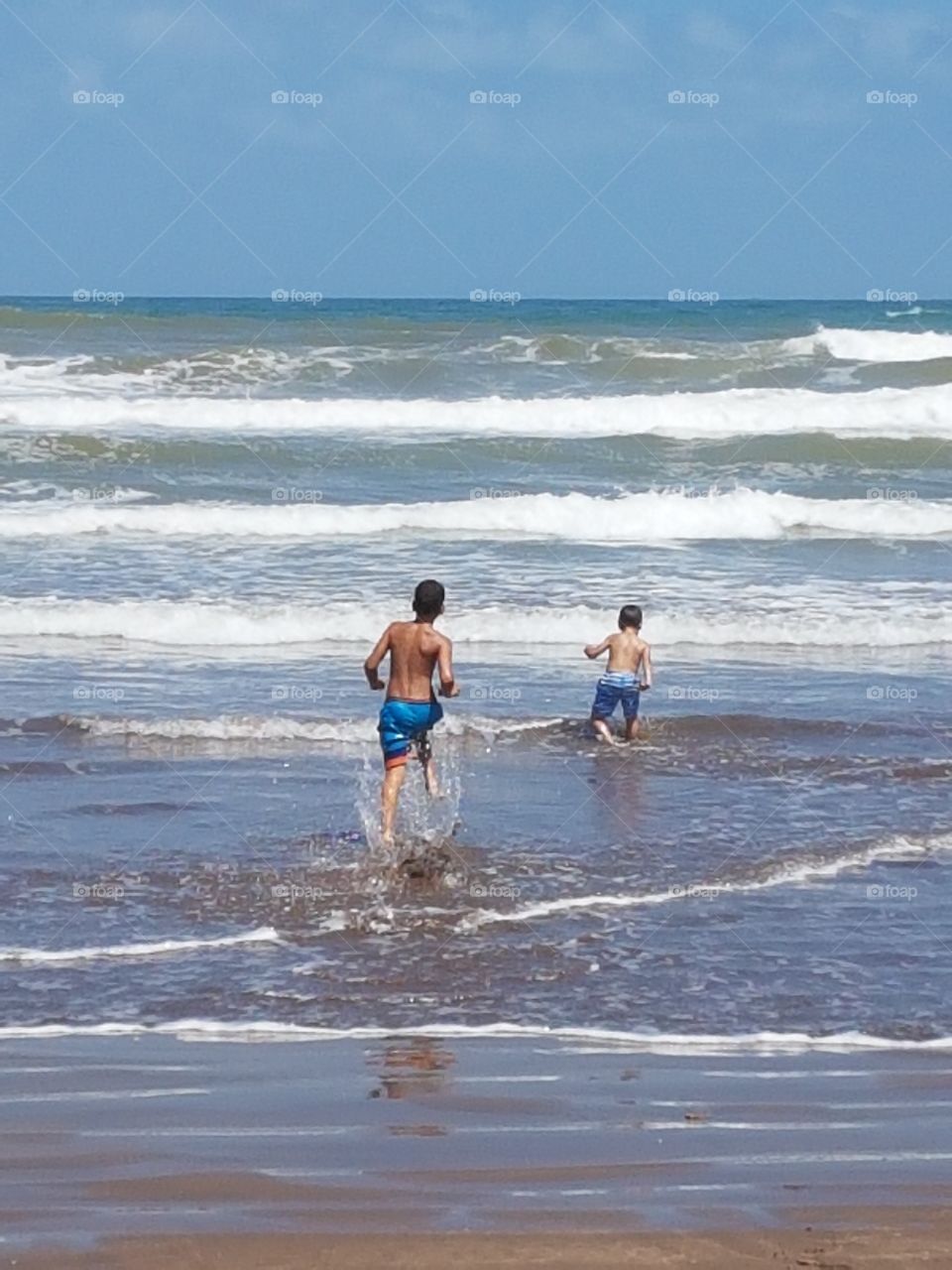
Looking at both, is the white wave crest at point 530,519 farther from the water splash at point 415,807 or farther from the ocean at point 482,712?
the water splash at point 415,807

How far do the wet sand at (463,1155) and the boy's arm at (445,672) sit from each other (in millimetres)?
2588

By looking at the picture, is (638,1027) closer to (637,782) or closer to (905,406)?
(637,782)

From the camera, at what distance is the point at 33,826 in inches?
341

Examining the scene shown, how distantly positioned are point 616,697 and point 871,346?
2466cm

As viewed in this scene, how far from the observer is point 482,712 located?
1132 centimetres

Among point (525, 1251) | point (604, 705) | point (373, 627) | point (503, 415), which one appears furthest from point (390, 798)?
point (503, 415)

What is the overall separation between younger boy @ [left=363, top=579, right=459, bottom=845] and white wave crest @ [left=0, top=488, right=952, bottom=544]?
9623mm

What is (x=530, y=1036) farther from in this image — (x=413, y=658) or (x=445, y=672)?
(x=413, y=658)

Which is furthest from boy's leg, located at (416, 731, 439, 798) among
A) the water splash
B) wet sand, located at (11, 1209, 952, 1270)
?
wet sand, located at (11, 1209, 952, 1270)

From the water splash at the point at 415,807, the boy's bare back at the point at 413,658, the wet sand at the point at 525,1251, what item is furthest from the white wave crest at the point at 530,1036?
the boy's bare back at the point at 413,658

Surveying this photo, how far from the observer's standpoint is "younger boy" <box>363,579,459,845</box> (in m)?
8.46

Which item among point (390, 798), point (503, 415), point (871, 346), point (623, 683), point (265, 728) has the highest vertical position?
point (871, 346)

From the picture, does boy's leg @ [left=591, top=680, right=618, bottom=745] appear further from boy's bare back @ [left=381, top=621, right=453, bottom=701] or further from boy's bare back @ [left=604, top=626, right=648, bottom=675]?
boy's bare back @ [left=381, top=621, right=453, bottom=701]

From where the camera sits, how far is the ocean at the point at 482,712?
6.51 metres
